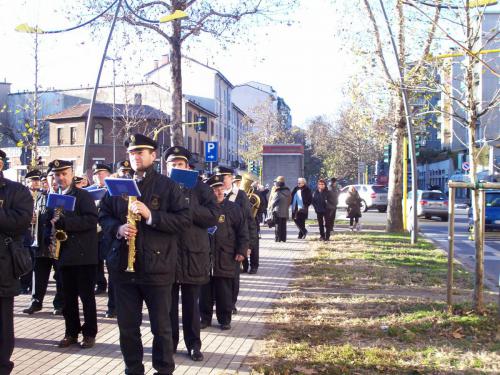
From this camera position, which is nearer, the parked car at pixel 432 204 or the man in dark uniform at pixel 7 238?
the man in dark uniform at pixel 7 238

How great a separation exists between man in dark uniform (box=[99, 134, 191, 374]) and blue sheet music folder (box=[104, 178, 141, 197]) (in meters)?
0.11

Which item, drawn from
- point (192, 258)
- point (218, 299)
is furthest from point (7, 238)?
point (218, 299)

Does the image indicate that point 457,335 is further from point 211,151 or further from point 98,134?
point 98,134

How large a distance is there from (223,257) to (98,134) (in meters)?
51.7

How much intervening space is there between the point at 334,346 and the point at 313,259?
7.68m

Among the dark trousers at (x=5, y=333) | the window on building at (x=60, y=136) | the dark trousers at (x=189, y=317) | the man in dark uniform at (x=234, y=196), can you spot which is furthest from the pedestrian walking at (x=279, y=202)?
the window on building at (x=60, y=136)

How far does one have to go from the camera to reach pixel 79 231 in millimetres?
6664

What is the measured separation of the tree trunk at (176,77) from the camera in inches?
666

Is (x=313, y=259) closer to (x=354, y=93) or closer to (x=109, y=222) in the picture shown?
(x=354, y=93)

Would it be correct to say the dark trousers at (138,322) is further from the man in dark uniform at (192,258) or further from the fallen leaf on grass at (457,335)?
the fallen leaf on grass at (457,335)

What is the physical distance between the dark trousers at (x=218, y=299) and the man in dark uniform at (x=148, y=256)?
2347mm

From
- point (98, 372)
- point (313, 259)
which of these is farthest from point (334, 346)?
point (313, 259)

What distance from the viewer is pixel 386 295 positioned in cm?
945

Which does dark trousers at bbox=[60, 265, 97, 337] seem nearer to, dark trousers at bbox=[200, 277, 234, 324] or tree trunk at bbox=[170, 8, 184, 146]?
dark trousers at bbox=[200, 277, 234, 324]
